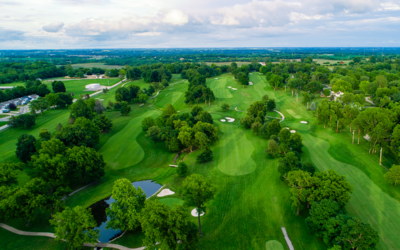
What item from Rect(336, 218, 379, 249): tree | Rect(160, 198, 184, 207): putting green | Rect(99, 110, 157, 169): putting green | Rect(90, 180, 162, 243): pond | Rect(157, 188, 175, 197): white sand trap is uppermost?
Rect(336, 218, 379, 249): tree

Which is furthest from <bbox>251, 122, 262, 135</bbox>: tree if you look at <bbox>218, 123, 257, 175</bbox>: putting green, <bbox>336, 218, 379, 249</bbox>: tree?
<bbox>336, 218, 379, 249</bbox>: tree

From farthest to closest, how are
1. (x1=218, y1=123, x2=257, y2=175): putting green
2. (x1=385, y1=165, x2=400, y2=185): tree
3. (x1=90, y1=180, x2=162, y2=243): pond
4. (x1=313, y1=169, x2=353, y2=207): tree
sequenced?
(x1=218, y1=123, x2=257, y2=175): putting green → (x1=385, y1=165, x2=400, y2=185): tree → (x1=90, y1=180, x2=162, y2=243): pond → (x1=313, y1=169, x2=353, y2=207): tree

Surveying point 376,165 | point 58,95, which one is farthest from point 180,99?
point 376,165

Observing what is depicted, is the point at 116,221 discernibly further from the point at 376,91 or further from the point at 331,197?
the point at 376,91

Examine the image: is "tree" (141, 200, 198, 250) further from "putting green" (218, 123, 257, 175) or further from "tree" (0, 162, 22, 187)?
"tree" (0, 162, 22, 187)

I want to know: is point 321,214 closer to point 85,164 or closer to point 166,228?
point 166,228

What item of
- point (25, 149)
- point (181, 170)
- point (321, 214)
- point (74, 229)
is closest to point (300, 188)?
point (321, 214)

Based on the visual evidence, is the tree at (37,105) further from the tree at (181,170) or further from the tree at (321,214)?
the tree at (321,214)

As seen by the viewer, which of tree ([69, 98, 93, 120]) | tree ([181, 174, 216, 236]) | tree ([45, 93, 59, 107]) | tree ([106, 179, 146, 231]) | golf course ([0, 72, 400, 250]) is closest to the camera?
tree ([181, 174, 216, 236])
